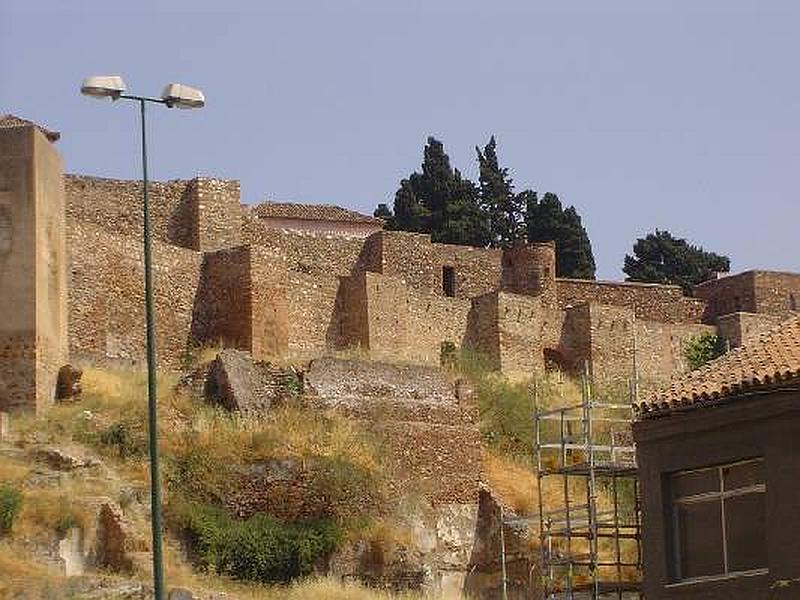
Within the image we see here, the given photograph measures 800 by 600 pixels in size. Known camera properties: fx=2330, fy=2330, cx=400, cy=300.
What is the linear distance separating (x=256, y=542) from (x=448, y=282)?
1997 cm

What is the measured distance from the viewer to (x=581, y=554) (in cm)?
3978

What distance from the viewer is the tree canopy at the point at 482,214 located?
69562 millimetres

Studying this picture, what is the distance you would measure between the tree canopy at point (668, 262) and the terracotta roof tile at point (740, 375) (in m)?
45.0

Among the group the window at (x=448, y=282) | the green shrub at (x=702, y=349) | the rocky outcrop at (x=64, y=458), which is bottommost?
the rocky outcrop at (x=64, y=458)

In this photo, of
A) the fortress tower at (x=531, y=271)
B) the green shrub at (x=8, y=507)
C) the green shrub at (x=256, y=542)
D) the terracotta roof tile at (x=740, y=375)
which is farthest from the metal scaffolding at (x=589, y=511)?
the green shrub at (x=8, y=507)

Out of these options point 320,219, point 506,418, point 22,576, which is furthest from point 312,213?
point 22,576

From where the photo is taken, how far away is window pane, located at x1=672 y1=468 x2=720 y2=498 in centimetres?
2864

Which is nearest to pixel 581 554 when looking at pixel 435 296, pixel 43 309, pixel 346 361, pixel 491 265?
pixel 346 361

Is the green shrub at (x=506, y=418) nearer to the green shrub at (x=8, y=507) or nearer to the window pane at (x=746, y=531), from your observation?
the green shrub at (x=8, y=507)

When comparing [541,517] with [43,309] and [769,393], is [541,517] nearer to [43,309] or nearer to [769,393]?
[769,393]

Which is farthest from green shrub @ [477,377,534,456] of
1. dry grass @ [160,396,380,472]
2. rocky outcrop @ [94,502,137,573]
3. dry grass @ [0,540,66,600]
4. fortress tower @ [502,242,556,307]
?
dry grass @ [0,540,66,600]

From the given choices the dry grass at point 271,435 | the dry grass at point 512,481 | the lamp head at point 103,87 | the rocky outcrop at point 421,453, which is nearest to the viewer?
the lamp head at point 103,87

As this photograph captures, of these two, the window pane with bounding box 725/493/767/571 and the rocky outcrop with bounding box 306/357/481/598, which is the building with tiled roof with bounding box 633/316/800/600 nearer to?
the window pane with bounding box 725/493/767/571

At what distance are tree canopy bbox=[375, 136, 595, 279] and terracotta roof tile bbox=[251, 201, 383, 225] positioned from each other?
368 cm
